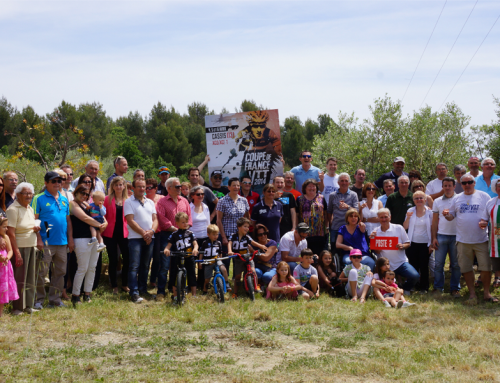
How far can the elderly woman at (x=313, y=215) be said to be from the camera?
29.8 feet

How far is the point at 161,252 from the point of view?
837cm

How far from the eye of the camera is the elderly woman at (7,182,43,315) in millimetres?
6823

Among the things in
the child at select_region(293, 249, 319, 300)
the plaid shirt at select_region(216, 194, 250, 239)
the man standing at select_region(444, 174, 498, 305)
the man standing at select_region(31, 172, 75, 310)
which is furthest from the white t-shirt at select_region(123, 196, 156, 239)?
the man standing at select_region(444, 174, 498, 305)

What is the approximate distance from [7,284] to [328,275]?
500 cm

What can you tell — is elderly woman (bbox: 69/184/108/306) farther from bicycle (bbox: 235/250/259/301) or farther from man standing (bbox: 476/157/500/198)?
man standing (bbox: 476/157/500/198)

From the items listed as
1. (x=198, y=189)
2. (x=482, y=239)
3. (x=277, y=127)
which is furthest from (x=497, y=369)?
(x=277, y=127)

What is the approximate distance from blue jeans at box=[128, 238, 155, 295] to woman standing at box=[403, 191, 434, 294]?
14.8ft

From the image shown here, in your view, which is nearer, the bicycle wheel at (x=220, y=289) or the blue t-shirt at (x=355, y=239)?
the bicycle wheel at (x=220, y=289)

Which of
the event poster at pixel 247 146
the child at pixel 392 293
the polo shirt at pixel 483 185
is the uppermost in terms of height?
the event poster at pixel 247 146

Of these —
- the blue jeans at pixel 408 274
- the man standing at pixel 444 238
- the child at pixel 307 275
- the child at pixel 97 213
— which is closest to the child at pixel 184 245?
the child at pixel 97 213

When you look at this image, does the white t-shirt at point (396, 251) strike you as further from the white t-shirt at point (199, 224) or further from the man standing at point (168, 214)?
the man standing at point (168, 214)

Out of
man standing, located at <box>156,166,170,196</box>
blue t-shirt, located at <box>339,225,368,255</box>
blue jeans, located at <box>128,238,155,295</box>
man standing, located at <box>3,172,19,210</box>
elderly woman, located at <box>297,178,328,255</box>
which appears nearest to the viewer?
man standing, located at <box>3,172,19,210</box>

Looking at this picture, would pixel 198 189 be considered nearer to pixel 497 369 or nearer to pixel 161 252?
pixel 161 252

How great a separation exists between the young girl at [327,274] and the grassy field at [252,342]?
27.7 inches
